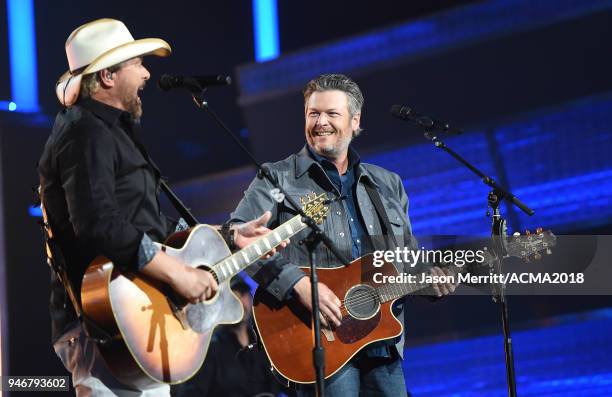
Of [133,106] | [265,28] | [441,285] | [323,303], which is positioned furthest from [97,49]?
[265,28]

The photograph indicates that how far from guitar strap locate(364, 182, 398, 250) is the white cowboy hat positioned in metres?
1.43

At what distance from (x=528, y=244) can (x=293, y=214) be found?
1.26m

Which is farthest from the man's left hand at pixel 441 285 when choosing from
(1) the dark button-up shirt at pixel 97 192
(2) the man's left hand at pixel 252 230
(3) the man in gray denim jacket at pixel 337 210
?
(1) the dark button-up shirt at pixel 97 192

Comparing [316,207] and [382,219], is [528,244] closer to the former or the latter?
[382,219]

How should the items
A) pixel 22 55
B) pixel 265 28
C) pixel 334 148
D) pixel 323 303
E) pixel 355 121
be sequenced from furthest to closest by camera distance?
pixel 265 28
pixel 22 55
pixel 355 121
pixel 334 148
pixel 323 303

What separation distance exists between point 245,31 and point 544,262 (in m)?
3.11

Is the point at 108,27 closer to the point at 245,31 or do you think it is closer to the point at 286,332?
the point at 286,332

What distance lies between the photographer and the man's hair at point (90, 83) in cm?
329

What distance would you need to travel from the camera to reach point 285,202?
4.02 m

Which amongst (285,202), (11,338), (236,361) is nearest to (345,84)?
(285,202)

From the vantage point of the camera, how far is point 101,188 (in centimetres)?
292

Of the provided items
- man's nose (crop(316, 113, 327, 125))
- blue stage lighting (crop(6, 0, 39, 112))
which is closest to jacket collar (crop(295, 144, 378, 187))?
man's nose (crop(316, 113, 327, 125))

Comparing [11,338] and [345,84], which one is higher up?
[345,84]

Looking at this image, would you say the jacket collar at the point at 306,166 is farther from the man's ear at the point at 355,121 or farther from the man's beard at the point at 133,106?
the man's beard at the point at 133,106
